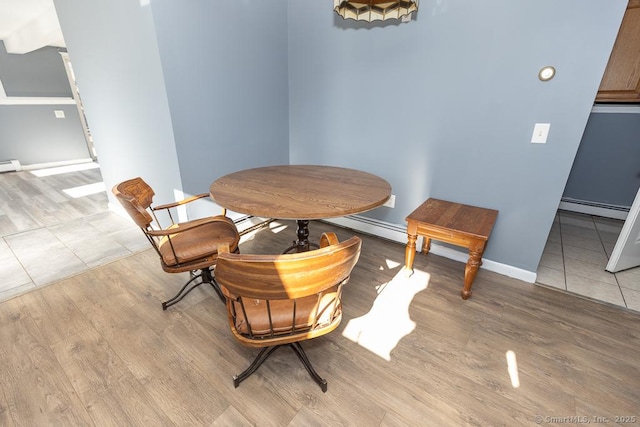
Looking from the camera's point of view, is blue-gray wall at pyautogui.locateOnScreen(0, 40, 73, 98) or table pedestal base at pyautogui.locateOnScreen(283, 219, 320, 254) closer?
table pedestal base at pyautogui.locateOnScreen(283, 219, 320, 254)

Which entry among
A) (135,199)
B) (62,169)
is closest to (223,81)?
(135,199)

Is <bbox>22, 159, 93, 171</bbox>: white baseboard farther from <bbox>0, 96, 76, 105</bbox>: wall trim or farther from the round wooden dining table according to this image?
the round wooden dining table

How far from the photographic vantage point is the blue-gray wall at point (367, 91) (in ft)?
5.76

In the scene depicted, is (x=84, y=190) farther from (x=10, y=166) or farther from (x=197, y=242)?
(x=197, y=242)

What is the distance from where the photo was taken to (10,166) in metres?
4.90

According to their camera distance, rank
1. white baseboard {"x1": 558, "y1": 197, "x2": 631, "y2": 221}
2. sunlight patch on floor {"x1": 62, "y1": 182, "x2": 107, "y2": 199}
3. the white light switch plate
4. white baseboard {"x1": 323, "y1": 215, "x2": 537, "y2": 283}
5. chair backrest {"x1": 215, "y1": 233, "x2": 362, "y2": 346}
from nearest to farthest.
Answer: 1. chair backrest {"x1": 215, "y1": 233, "x2": 362, "y2": 346}
2. the white light switch plate
3. white baseboard {"x1": 323, "y1": 215, "x2": 537, "y2": 283}
4. white baseboard {"x1": 558, "y1": 197, "x2": 631, "y2": 221}
5. sunlight patch on floor {"x1": 62, "y1": 182, "x2": 107, "y2": 199}

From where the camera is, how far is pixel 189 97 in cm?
218

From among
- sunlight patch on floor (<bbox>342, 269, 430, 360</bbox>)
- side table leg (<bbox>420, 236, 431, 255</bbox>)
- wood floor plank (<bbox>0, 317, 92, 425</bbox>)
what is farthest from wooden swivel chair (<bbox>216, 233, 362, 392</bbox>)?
side table leg (<bbox>420, 236, 431, 255</bbox>)

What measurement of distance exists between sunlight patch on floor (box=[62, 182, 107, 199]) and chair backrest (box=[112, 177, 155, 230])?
2905 millimetres

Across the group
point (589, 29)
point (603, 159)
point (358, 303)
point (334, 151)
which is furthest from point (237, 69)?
point (603, 159)

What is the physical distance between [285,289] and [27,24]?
6.19m

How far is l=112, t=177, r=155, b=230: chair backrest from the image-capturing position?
1350 millimetres

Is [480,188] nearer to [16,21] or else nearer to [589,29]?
[589,29]

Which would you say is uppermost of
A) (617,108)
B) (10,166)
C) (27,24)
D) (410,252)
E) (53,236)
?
(27,24)
